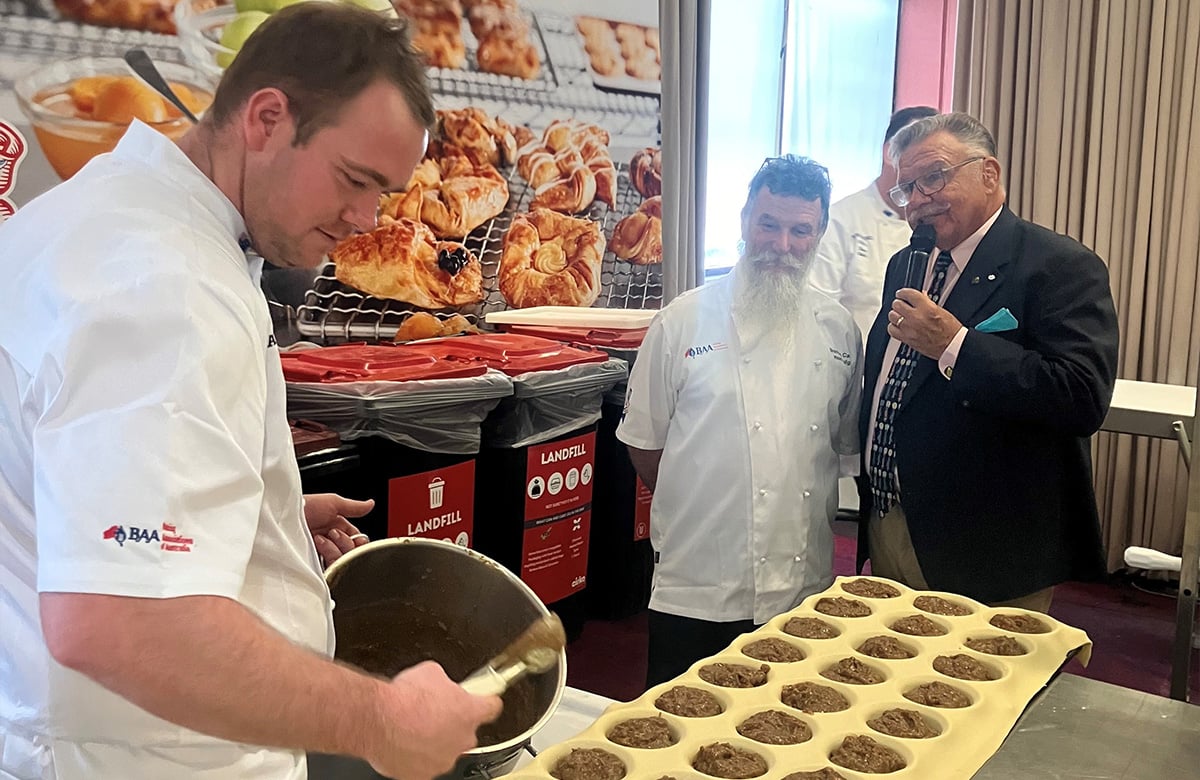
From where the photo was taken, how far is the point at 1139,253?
4305 millimetres

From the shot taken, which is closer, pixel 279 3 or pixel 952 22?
pixel 279 3

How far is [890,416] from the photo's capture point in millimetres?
2273

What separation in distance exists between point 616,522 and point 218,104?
2.60 meters

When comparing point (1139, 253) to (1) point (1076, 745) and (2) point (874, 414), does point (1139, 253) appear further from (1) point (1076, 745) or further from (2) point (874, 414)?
(1) point (1076, 745)

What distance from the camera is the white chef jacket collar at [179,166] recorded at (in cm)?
98

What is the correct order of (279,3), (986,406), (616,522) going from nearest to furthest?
(986,406) < (279,3) < (616,522)

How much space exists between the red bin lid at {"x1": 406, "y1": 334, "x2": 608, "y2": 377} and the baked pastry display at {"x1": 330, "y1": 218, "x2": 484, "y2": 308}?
0.21 metres

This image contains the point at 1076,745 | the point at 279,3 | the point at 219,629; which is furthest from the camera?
the point at 279,3

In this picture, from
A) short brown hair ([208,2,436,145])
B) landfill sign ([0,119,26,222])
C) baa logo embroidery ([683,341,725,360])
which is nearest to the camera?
short brown hair ([208,2,436,145])

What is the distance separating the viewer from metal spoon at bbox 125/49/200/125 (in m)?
2.42

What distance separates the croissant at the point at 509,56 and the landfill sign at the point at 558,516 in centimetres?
121

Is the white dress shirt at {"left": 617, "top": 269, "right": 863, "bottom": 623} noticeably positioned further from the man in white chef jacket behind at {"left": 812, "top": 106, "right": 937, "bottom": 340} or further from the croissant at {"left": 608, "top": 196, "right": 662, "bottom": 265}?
the croissant at {"left": 608, "top": 196, "right": 662, "bottom": 265}

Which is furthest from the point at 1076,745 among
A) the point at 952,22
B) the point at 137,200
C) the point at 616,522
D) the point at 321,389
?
the point at 952,22

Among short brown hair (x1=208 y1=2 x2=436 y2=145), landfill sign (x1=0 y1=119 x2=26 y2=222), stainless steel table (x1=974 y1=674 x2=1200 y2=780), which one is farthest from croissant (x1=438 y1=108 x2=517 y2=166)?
stainless steel table (x1=974 y1=674 x2=1200 y2=780)
